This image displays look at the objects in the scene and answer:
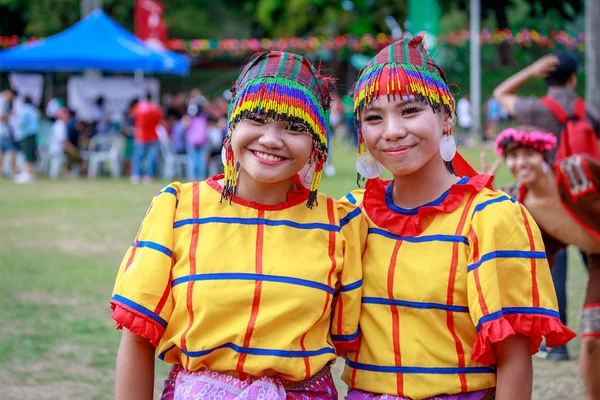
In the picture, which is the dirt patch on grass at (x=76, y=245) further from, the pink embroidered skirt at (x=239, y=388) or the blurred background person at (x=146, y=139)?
the pink embroidered skirt at (x=239, y=388)

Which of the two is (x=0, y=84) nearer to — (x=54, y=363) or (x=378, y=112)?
(x=54, y=363)

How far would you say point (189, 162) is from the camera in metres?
16.6

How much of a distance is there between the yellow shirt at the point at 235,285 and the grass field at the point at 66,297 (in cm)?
248

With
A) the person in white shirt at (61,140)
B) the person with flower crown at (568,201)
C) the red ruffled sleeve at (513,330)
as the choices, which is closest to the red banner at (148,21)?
the person in white shirt at (61,140)

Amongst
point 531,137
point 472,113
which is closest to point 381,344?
point 531,137

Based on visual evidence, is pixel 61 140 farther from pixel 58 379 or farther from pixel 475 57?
pixel 475 57

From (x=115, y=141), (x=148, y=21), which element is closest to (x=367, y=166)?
(x=115, y=141)

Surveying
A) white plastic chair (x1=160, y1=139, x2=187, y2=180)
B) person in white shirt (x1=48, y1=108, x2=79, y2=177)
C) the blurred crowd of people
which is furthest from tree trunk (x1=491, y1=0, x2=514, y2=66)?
person in white shirt (x1=48, y1=108, x2=79, y2=177)

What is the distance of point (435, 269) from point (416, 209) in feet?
0.75

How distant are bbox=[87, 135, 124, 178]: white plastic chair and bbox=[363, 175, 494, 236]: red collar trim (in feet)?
49.7

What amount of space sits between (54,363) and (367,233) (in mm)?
3251

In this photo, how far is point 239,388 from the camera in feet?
7.65

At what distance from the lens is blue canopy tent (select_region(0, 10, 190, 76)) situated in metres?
17.6

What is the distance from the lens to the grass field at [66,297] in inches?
190
